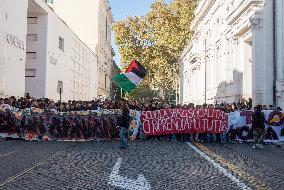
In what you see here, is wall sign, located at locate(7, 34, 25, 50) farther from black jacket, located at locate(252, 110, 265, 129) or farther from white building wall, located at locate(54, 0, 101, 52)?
white building wall, located at locate(54, 0, 101, 52)

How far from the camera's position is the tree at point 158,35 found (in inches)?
2763

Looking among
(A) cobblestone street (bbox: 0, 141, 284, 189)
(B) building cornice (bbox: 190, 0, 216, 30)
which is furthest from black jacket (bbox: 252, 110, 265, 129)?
(B) building cornice (bbox: 190, 0, 216, 30)

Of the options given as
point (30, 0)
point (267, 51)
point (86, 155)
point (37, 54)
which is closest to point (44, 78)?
point (37, 54)

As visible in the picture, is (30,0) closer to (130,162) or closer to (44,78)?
(44,78)

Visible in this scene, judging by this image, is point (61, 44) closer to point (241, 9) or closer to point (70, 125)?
point (241, 9)

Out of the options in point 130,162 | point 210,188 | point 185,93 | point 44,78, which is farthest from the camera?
point 185,93

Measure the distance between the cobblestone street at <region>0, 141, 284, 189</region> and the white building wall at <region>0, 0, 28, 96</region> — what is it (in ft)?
42.4

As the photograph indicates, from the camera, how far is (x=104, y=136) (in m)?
22.0

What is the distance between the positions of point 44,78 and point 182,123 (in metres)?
21.0

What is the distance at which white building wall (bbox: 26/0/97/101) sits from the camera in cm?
4050

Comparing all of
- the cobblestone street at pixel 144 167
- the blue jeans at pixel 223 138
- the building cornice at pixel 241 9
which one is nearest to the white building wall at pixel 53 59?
the building cornice at pixel 241 9

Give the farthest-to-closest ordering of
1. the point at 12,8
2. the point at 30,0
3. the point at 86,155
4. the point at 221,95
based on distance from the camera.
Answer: the point at 221,95 < the point at 30,0 < the point at 12,8 < the point at 86,155

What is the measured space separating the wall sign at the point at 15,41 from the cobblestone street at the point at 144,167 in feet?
46.8

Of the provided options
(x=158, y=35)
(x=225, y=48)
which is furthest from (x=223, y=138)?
(x=158, y=35)
